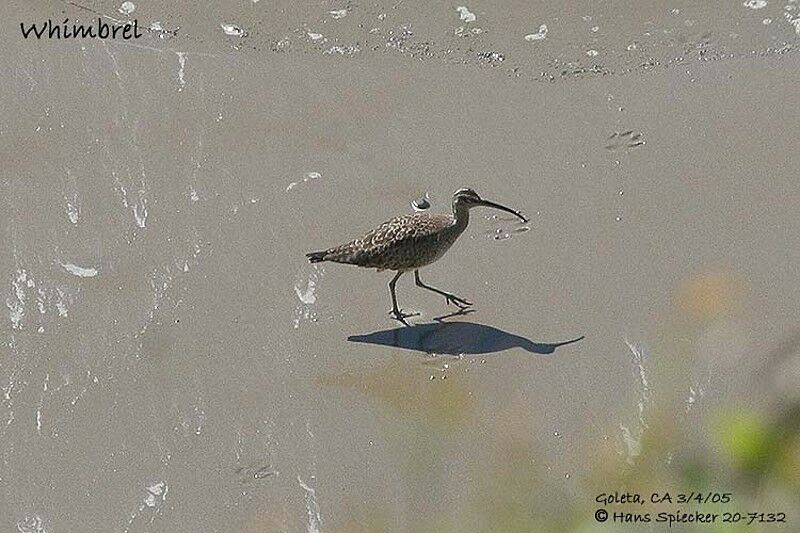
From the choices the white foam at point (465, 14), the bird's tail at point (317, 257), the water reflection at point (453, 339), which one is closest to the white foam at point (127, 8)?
the white foam at point (465, 14)

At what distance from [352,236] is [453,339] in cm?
113

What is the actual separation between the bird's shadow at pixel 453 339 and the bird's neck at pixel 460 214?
64 cm

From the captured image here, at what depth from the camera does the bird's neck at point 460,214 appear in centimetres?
723

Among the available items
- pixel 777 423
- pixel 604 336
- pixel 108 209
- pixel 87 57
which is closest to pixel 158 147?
pixel 108 209

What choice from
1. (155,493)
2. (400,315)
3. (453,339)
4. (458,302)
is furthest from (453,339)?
(155,493)

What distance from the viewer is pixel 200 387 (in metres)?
6.46

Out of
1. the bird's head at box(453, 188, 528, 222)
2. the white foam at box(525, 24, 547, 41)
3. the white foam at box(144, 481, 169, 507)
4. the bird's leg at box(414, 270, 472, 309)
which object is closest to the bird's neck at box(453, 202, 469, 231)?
the bird's head at box(453, 188, 528, 222)

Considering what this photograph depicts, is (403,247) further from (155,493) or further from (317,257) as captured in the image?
(155,493)

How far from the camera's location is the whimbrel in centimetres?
698

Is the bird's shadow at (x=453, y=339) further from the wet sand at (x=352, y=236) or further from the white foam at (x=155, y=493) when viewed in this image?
the white foam at (x=155, y=493)

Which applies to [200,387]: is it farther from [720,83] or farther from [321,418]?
[720,83]

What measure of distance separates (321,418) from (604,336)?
1.63 meters

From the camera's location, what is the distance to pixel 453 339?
22.4 feet

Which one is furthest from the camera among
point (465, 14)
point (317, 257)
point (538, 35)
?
point (465, 14)
